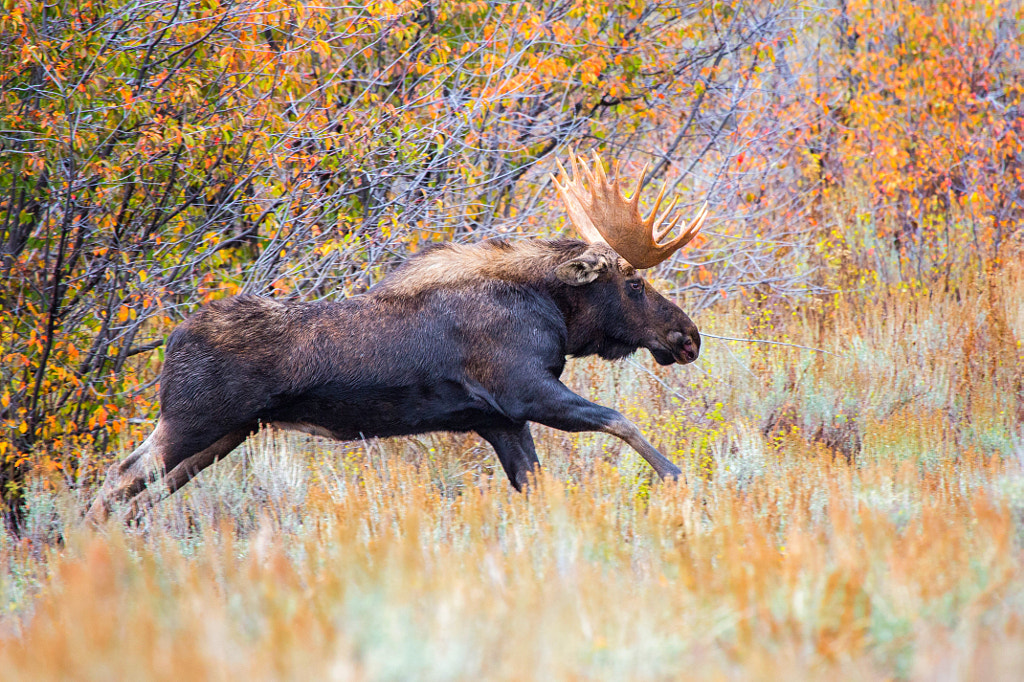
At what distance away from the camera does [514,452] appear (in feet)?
21.4

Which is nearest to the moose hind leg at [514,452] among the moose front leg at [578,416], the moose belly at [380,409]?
the moose belly at [380,409]

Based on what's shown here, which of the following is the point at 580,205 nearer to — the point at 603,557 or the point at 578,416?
the point at 578,416

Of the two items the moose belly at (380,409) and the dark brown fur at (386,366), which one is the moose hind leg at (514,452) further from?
the moose belly at (380,409)

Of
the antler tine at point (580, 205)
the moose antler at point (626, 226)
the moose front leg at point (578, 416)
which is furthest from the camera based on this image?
the antler tine at point (580, 205)

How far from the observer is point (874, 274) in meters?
10.7

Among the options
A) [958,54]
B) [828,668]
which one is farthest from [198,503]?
[958,54]

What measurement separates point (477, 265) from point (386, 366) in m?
0.90

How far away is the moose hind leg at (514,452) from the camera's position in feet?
21.2

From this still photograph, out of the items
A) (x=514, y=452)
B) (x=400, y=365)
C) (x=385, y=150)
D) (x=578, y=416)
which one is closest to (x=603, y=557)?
(x=578, y=416)

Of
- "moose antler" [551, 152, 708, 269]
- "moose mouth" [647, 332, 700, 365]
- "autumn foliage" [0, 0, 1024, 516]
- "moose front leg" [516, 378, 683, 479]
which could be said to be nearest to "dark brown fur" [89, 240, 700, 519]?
"moose front leg" [516, 378, 683, 479]

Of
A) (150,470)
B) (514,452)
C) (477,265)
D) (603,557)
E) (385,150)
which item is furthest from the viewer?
(385,150)

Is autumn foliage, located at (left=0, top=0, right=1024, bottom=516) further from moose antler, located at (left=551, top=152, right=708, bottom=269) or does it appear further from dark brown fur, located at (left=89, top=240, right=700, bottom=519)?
moose antler, located at (left=551, top=152, right=708, bottom=269)

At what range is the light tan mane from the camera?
247 inches

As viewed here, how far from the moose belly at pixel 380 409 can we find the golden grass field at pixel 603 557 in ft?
1.01
